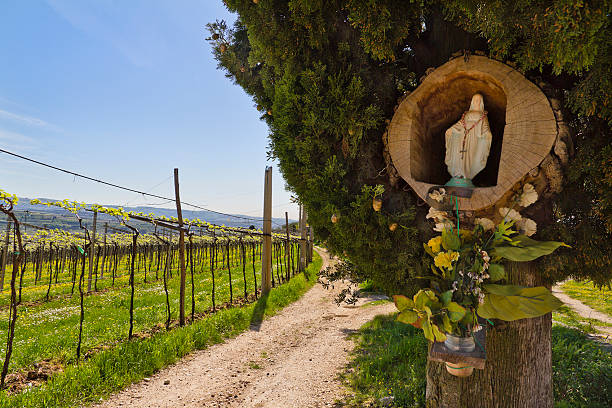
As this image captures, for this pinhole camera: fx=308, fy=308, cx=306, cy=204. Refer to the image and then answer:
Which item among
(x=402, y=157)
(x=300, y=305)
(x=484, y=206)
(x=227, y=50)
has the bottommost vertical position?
(x=300, y=305)

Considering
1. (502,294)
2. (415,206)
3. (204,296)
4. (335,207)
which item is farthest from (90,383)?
(204,296)

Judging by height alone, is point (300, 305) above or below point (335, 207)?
below

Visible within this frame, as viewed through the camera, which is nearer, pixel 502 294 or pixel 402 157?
pixel 502 294

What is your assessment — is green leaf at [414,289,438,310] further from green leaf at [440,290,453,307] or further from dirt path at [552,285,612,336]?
dirt path at [552,285,612,336]

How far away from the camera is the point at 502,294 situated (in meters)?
1.71

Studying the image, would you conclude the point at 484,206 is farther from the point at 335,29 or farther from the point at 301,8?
the point at 301,8

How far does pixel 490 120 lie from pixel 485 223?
1112mm

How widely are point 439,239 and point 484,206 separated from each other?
0.37 metres

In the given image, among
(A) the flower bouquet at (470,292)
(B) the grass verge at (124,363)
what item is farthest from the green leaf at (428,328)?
(B) the grass verge at (124,363)

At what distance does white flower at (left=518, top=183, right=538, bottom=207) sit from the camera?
1.81 metres

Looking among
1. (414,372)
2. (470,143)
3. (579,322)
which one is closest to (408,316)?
(470,143)

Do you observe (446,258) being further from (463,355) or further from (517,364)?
(517,364)

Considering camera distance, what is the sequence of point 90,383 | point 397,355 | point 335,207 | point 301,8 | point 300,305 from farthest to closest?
point 300,305
point 397,355
point 90,383
point 335,207
point 301,8

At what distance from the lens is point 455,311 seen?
5.61 feet
